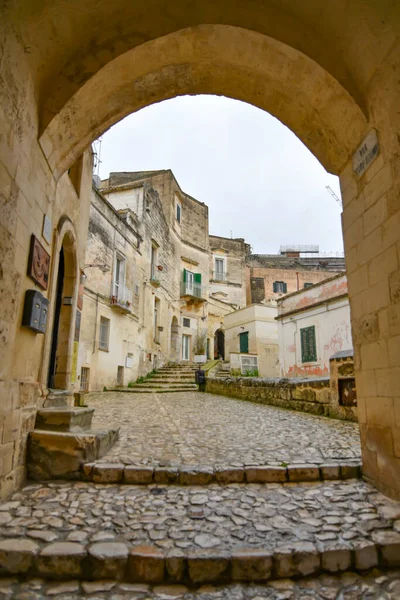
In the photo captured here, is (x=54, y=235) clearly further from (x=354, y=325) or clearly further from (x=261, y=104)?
(x=354, y=325)

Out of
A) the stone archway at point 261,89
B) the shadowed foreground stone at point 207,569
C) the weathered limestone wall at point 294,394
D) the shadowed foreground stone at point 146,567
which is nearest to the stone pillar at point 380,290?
the stone archway at point 261,89

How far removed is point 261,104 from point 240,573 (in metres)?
4.07

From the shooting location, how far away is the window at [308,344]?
13.3 m

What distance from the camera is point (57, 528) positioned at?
2.05 meters

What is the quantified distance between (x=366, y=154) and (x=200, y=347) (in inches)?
773

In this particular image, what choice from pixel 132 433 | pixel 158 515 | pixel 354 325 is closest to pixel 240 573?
Result: pixel 158 515

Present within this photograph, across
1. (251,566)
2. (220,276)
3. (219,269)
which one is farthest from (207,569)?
(219,269)

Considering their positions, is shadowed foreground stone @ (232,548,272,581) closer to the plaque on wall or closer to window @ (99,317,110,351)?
the plaque on wall

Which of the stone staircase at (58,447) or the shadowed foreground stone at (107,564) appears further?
the stone staircase at (58,447)

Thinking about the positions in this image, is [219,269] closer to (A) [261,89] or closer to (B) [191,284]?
(B) [191,284]

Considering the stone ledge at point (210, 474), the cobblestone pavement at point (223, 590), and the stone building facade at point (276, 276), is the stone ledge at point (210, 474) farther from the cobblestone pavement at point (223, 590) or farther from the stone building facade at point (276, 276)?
the stone building facade at point (276, 276)

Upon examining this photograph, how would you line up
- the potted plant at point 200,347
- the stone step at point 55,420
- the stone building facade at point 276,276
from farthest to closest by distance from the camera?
the stone building facade at point 276,276, the potted plant at point 200,347, the stone step at point 55,420

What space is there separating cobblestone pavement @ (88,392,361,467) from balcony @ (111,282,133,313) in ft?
22.8

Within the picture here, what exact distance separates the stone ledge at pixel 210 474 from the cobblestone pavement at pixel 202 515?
7 cm
